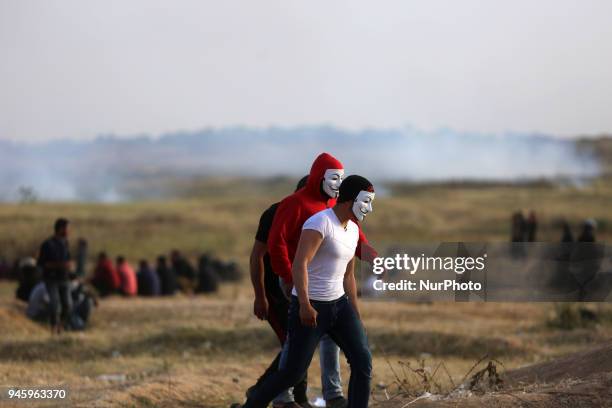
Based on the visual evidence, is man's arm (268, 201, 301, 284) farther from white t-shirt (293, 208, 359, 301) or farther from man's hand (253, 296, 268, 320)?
white t-shirt (293, 208, 359, 301)

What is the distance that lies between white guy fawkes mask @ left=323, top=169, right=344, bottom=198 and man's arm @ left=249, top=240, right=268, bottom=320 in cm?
68

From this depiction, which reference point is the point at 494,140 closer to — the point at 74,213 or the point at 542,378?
the point at 74,213

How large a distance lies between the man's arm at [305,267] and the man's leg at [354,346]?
23cm

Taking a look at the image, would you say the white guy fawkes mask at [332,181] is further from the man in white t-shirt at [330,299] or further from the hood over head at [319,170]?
the man in white t-shirt at [330,299]

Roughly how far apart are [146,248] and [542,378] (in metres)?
27.7

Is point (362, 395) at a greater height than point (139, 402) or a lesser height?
greater

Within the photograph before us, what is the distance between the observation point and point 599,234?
41.3 metres

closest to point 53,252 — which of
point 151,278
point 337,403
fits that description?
point 337,403

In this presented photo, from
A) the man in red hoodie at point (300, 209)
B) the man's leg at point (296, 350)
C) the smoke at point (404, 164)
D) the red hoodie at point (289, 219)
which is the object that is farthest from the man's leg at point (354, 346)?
the smoke at point (404, 164)

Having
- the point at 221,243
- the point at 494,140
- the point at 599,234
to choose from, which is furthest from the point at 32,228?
the point at 494,140

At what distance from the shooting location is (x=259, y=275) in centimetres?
A: 839

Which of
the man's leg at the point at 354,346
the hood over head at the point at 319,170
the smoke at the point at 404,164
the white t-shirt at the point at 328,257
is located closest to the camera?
the white t-shirt at the point at 328,257

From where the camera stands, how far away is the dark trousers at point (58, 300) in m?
15.0

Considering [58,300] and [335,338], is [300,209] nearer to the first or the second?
[335,338]
